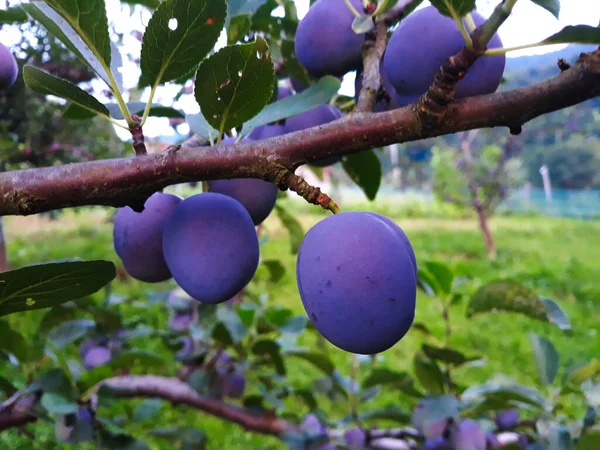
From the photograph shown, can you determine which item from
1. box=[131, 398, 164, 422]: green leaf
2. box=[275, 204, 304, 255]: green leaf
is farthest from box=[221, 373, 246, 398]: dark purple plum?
box=[275, 204, 304, 255]: green leaf

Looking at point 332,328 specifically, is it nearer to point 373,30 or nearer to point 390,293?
→ point 390,293

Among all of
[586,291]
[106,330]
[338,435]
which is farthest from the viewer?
[586,291]

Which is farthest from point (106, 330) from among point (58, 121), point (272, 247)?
point (272, 247)

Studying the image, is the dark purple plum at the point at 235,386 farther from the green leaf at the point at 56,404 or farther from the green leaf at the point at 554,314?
the green leaf at the point at 554,314

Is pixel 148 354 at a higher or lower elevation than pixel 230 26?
lower

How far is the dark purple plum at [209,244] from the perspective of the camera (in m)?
0.49

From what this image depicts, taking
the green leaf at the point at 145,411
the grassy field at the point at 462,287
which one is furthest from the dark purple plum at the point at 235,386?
the grassy field at the point at 462,287

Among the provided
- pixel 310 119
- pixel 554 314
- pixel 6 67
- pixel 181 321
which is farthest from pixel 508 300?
pixel 181 321

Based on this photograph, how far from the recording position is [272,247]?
546 cm

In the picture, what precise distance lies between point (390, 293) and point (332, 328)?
0.19ft

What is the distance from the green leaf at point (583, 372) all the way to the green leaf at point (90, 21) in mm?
1028

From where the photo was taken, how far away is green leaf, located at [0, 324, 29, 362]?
0.86m

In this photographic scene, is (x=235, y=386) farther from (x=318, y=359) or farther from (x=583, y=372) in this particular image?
(x=583, y=372)

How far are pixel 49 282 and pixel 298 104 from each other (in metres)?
0.29
